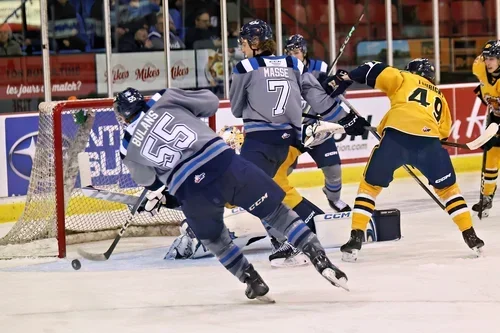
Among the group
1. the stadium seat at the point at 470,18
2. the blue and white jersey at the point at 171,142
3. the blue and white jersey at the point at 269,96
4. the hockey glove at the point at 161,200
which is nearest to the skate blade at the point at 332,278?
the blue and white jersey at the point at 171,142

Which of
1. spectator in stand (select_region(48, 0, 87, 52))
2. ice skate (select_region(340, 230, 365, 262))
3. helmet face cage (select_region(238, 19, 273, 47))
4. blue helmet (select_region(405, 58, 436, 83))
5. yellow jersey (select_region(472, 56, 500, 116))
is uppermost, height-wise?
spectator in stand (select_region(48, 0, 87, 52))

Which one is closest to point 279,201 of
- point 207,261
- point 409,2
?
point 207,261

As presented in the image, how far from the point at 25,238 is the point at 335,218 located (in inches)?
66.3

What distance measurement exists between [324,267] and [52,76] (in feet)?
14.4

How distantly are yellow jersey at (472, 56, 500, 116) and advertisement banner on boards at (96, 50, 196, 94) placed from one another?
2832 millimetres

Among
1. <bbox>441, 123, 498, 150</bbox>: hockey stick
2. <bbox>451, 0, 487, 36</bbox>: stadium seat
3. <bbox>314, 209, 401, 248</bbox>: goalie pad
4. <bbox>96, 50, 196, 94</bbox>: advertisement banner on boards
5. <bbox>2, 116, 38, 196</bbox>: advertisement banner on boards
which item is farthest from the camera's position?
<bbox>451, 0, 487, 36</bbox>: stadium seat

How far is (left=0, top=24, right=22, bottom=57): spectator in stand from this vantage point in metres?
8.10

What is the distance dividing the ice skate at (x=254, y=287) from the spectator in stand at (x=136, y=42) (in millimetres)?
4450

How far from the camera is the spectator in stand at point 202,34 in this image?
902 cm

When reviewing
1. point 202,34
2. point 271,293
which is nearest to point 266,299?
point 271,293

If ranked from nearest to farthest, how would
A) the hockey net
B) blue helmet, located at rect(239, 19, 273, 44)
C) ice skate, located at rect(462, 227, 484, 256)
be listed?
blue helmet, located at rect(239, 19, 273, 44), ice skate, located at rect(462, 227, 484, 256), the hockey net

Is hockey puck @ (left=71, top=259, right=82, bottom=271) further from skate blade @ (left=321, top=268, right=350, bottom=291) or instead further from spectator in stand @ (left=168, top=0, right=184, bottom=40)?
spectator in stand @ (left=168, top=0, right=184, bottom=40)

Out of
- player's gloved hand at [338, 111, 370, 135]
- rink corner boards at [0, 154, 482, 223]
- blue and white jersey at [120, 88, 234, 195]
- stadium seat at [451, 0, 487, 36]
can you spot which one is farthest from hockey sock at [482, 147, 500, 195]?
stadium seat at [451, 0, 487, 36]

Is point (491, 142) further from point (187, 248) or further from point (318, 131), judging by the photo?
point (187, 248)
